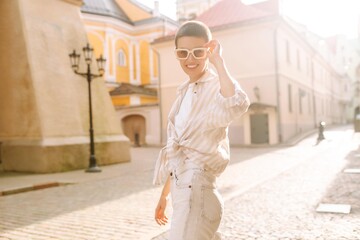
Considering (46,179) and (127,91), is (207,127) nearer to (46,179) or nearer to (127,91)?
(46,179)

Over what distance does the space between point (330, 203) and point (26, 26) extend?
1075cm

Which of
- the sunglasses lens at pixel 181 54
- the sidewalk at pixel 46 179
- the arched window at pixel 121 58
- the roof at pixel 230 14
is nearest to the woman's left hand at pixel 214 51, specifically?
the sunglasses lens at pixel 181 54

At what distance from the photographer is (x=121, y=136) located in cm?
1488

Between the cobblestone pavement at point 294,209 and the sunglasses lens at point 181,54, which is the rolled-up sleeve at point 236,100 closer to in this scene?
the sunglasses lens at point 181,54

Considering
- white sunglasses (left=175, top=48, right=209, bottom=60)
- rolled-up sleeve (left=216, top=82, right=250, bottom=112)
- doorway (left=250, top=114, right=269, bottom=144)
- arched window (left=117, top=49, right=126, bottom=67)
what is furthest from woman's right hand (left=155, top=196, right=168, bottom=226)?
arched window (left=117, top=49, right=126, bottom=67)

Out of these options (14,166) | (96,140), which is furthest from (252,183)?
(14,166)

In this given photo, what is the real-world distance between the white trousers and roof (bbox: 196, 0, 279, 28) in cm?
2255

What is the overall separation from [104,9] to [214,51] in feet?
118

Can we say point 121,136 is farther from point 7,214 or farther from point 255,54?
point 255,54

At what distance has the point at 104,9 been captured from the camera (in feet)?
118

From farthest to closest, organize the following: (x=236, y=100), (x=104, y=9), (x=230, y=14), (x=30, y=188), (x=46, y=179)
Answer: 1. (x=104, y=9)
2. (x=230, y=14)
3. (x=46, y=179)
4. (x=30, y=188)
5. (x=236, y=100)

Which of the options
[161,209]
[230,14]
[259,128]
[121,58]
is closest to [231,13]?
[230,14]

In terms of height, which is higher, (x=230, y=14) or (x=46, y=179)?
(x=230, y=14)

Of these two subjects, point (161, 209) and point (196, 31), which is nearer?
point (196, 31)
